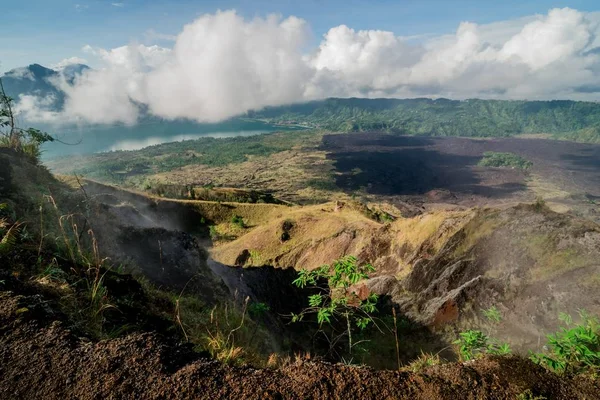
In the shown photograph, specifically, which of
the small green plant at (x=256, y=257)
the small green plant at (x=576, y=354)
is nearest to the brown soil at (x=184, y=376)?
the small green plant at (x=576, y=354)

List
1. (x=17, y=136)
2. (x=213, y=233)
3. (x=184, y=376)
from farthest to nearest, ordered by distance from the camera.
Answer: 1. (x=213, y=233)
2. (x=17, y=136)
3. (x=184, y=376)

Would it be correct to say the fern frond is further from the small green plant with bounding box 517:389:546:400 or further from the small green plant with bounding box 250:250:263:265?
the small green plant with bounding box 250:250:263:265

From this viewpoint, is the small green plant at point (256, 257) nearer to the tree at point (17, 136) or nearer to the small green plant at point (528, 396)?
the tree at point (17, 136)

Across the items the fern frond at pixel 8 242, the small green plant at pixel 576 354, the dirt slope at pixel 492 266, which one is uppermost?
the fern frond at pixel 8 242

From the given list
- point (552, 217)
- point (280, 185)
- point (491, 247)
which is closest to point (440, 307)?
point (491, 247)

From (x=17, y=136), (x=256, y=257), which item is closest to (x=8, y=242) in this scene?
(x=17, y=136)

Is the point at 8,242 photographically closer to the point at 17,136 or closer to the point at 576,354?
the point at 576,354

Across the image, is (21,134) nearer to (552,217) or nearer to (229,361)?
(229,361)
